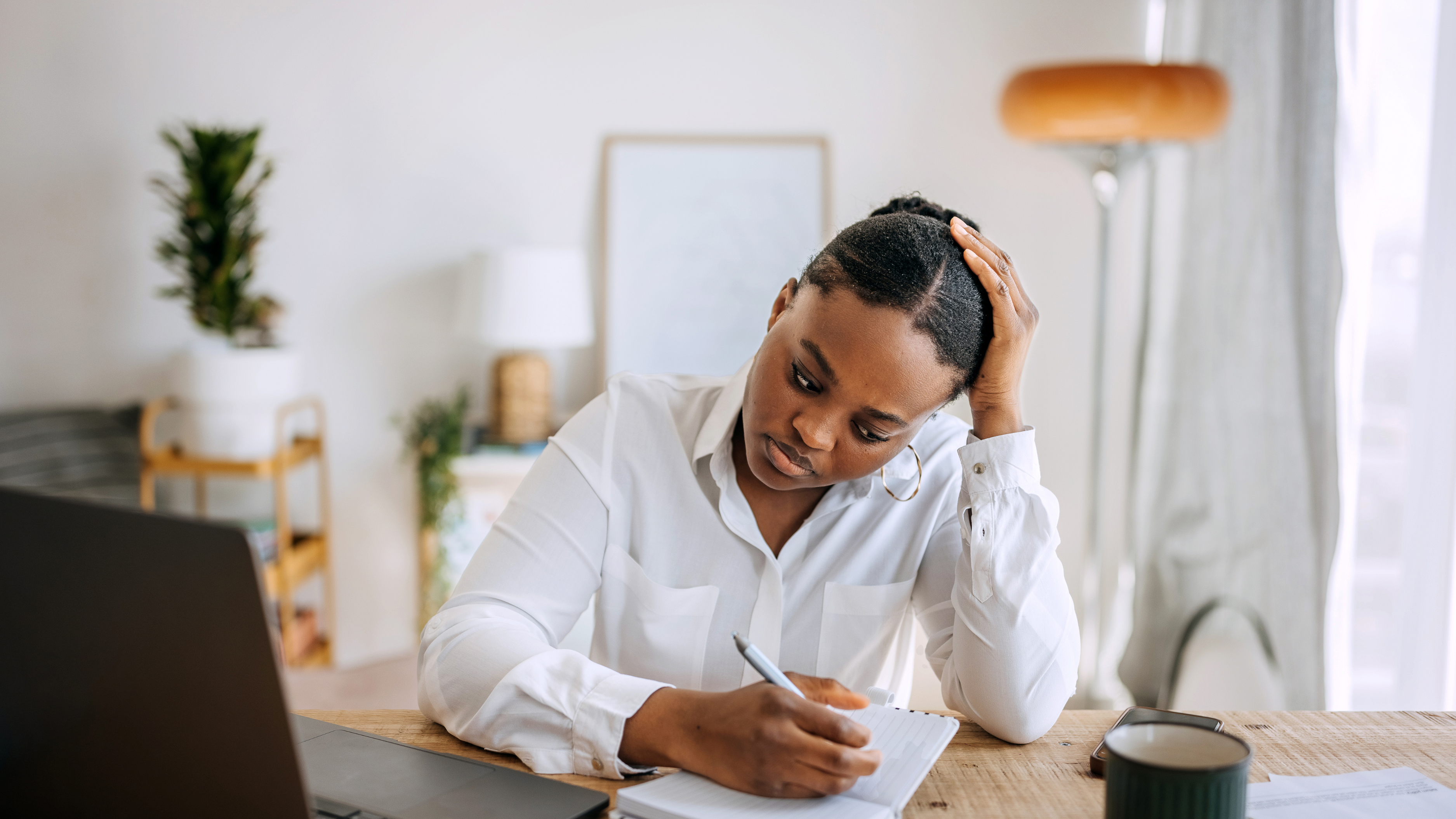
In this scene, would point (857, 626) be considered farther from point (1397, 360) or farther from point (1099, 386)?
point (1099, 386)

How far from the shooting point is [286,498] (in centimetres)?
276

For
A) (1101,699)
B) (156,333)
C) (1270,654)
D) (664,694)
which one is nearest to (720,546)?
(664,694)

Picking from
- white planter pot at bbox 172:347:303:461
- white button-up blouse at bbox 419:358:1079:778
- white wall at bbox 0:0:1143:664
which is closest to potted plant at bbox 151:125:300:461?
white planter pot at bbox 172:347:303:461

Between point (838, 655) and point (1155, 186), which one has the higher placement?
point (1155, 186)

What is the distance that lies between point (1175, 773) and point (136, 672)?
0.59 metres

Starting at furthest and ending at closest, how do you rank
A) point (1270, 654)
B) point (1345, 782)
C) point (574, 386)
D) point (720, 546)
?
1. point (574, 386)
2. point (1270, 654)
3. point (720, 546)
4. point (1345, 782)

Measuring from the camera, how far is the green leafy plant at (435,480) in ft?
8.68

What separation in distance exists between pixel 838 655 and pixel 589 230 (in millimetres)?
2010

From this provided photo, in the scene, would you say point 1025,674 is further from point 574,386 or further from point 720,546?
point 574,386

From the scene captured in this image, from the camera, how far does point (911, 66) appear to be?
2.82 m

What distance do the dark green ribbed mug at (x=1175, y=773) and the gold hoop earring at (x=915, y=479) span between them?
0.47 meters

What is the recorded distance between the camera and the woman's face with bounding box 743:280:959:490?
A: 917mm

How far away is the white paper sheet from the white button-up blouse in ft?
0.65

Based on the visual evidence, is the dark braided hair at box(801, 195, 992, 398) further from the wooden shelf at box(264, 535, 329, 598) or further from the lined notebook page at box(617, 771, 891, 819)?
the wooden shelf at box(264, 535, 329, 598)
